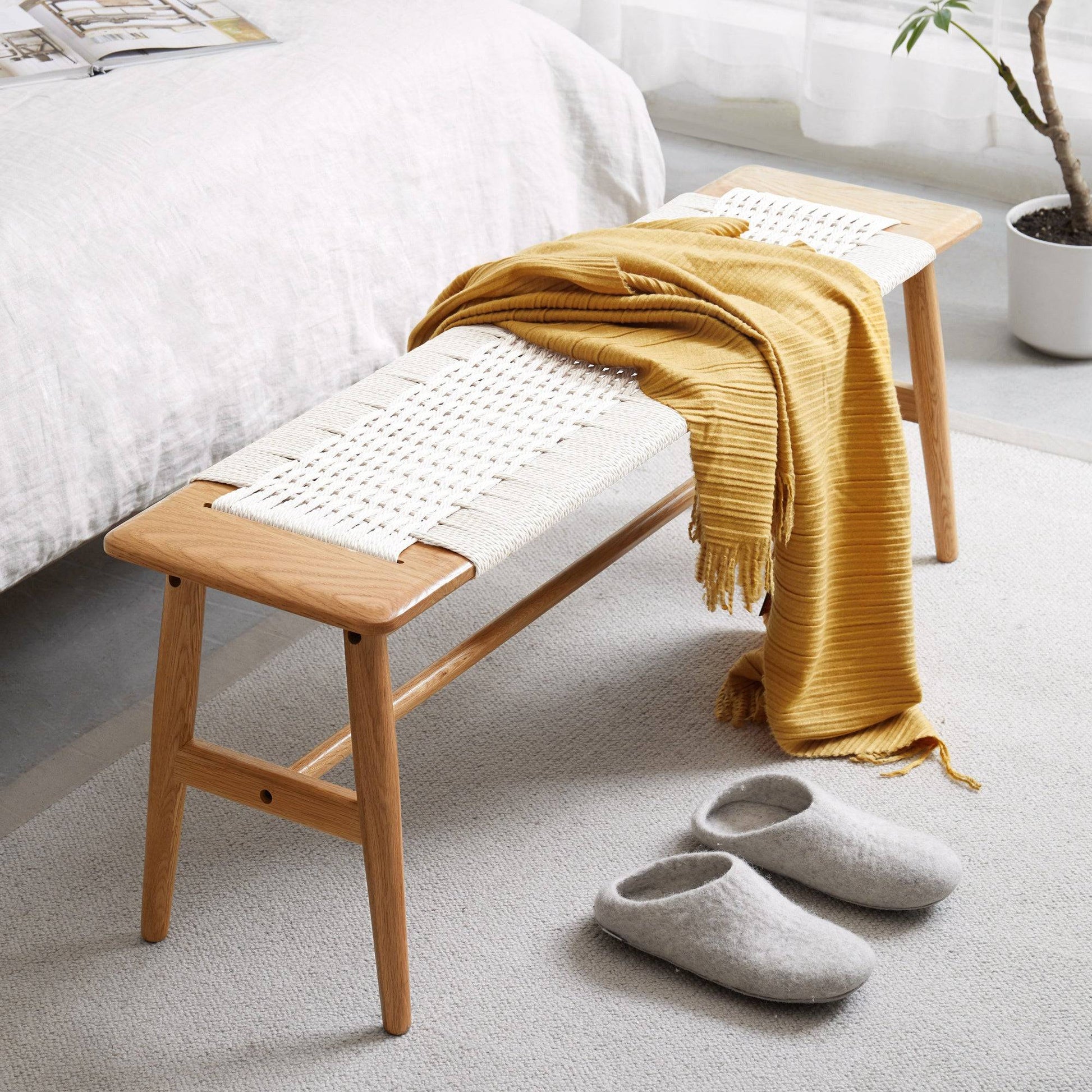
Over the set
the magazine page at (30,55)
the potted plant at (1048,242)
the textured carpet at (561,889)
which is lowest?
the textured carpet at (561,889)

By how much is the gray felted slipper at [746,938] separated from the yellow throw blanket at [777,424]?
27cm

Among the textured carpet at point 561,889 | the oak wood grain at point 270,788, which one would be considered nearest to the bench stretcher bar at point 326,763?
the oak wood grain at point 270,788

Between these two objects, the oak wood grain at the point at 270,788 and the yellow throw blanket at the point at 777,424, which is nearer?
the oak wood grain at the point at 270,788

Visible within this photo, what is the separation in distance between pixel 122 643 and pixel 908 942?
1026 mm

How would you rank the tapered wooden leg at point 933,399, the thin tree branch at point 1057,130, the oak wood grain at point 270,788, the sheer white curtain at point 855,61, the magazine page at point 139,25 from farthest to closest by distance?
the sheer white curtain at point 855,61, the thin tree branch at point 1057,130, the magazine page at point 139,25, the tapered wooden leg at point 933,399, the oak wood grain at point 270,788

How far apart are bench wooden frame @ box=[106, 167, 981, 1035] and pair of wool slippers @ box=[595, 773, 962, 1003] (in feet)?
0.79

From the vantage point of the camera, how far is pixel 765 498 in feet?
4.42

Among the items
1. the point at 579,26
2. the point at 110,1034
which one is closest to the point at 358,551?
the point at 110,1034

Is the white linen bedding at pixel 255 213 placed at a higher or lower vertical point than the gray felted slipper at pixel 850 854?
higher

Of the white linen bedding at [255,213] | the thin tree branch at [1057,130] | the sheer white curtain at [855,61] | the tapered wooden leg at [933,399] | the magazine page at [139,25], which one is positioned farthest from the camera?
the sheer white curtain at [855,61]

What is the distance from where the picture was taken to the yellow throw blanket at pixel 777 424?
1354 mm

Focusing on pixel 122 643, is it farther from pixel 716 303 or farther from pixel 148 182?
pixel 716 303

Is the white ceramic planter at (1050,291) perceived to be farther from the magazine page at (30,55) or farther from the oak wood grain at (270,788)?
the oak wood grain at (270,788)

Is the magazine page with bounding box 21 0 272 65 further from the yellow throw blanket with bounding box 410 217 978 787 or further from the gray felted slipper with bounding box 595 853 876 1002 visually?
the gray felted slipper with bounding box 595 853 876 1002
